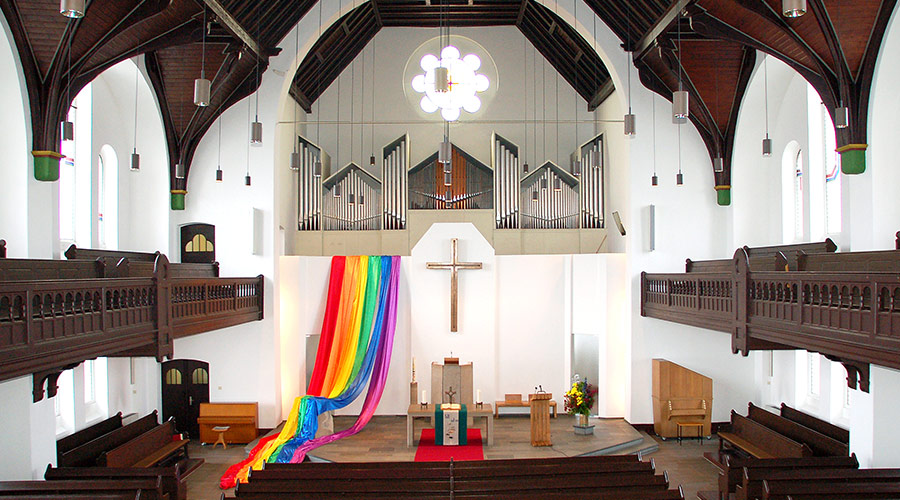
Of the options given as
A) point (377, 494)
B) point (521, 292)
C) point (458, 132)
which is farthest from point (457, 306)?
point (377, 494)

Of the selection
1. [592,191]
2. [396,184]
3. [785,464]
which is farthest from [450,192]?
[785,464]

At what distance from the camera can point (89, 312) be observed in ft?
24.7

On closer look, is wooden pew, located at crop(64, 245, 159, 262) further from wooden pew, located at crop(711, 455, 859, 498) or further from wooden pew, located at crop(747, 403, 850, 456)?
wooden pew, located at crop(747, 403, 850, 456)

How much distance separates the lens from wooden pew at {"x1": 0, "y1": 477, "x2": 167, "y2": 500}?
287 inches

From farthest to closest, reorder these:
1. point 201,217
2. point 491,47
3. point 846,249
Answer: point 491,47 → point 201,217 → point 846,249

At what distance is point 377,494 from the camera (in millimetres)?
7656

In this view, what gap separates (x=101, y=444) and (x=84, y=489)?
116 inches

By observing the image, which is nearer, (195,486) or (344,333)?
(195,486)

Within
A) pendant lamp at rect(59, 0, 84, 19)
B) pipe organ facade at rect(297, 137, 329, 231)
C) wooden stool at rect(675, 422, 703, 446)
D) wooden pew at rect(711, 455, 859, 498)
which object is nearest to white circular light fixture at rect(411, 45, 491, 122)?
pipe organ facade at rect(297, 137, 329, 231)

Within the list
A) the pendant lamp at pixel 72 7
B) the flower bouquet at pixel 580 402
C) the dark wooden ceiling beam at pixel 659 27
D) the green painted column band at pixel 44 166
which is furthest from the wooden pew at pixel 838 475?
the green painted column band at pixel 44 166

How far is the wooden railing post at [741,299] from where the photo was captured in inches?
359

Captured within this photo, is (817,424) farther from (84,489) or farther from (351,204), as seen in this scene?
(84,489)

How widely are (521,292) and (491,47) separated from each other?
258 inches

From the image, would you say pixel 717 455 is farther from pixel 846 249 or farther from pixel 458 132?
pixel 458 132
